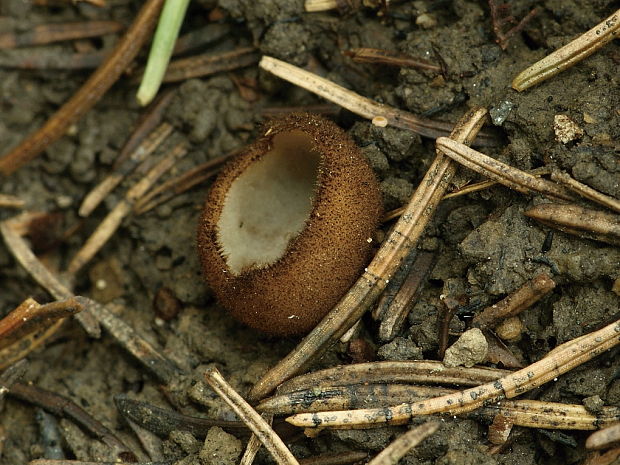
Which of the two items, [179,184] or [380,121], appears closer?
[380,121]

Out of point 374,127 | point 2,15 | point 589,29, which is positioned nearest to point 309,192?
point 374,127

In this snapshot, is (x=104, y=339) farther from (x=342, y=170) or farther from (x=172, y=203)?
(x=342, y=170)

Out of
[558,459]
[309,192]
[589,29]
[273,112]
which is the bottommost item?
[558,459]

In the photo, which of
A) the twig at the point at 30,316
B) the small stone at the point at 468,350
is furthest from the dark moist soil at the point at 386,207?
the twig at the point at 30,316

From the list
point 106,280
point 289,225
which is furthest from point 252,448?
point 106,280

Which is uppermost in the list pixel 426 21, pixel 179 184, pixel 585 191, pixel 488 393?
pixel 426 21

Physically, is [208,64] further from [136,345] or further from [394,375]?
[394,375]

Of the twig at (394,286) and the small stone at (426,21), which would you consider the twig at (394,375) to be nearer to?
the twig at (394,286)
